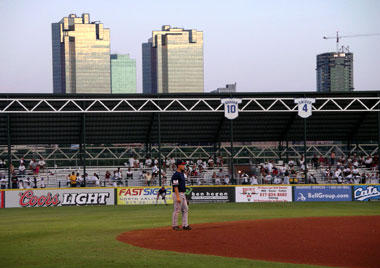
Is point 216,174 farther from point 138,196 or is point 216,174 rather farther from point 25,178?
point 25,178

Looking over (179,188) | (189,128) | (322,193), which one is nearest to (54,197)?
(189,128)

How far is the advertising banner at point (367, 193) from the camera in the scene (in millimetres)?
37719

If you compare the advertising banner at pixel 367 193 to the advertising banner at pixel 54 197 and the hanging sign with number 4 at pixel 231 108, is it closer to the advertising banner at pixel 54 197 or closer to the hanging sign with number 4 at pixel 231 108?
the hanging sign with number 4 at pixel 231 108

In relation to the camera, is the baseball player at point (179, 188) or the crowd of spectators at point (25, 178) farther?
the crowd of spectators at point (25, 178)

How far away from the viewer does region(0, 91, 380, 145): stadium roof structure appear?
39312 mm

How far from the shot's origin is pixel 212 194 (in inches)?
1503

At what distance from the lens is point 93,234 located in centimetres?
1806

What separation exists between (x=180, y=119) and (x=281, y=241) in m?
28.1

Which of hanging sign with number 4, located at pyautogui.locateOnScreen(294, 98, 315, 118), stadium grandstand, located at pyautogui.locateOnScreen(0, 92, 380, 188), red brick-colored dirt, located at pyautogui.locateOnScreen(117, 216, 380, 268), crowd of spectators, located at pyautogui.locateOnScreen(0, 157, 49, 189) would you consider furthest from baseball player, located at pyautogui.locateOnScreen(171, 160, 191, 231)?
crowd of spectators, located at pyautogui.locateOnScreen(0, 157, 49, 189)

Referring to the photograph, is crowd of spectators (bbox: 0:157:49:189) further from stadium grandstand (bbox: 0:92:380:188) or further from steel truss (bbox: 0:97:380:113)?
steel truss (bbox: 0:97:380:113)

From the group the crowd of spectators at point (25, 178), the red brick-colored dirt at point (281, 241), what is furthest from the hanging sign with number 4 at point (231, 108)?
the red brick-colored dirt at point (281, 241)

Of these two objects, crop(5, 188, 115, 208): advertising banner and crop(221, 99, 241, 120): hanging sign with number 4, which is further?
crop(221, 99, 241, 120): hanging sign with number 4

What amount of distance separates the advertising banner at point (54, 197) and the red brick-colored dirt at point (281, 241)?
1875cm

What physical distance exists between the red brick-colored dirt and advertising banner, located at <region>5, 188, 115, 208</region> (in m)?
18.8
